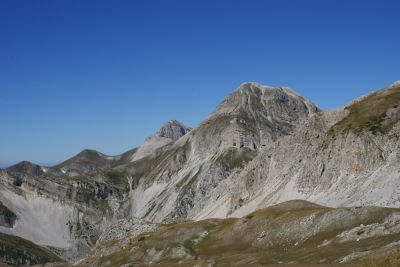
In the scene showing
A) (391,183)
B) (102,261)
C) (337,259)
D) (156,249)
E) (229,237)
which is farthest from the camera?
(391,183)

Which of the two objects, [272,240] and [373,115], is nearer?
[272,240]

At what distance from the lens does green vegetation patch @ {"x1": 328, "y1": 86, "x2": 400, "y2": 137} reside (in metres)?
173

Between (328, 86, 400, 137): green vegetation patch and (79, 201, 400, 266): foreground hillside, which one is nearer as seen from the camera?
(79, 201, 400, 266): foreground hillside

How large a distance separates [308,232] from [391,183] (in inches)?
2460

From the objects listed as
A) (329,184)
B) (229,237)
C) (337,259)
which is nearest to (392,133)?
(329,184)

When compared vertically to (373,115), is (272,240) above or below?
below

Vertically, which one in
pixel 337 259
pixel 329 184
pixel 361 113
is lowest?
pixel 337 259

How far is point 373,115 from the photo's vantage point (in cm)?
18175

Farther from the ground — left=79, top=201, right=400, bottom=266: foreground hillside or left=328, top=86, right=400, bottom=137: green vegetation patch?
left=328, top=86, right=400, bottom=137: green vegetation patch

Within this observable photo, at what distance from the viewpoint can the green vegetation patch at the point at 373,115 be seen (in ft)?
568

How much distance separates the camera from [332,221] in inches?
3406

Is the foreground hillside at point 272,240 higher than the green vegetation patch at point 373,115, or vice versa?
the green vegetation patch at point 373,115

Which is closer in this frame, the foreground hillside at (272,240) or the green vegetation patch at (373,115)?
the foreground hillside at (272,240)

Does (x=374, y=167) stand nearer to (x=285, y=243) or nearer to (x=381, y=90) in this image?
(x=381, y=90)
